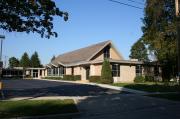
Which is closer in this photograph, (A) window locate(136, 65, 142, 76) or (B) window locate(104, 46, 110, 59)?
(A) window locate(136, 65, 142, 76)

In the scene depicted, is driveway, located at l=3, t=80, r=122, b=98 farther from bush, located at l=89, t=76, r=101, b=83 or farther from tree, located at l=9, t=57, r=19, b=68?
tree, located at l=9, t=57, r=19, b=68

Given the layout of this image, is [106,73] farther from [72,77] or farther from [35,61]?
[35,61]

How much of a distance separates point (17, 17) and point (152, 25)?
23872 millimetres

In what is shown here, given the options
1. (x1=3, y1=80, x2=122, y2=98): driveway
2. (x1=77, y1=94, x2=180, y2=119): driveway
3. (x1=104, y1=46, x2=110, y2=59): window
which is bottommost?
(x1=77, y1=94, x2=180, y2=119): driveway

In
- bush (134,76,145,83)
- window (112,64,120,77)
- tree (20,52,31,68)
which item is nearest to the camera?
window (112,64,120,77)

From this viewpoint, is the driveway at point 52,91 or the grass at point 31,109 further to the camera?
the driveway at point 52,91

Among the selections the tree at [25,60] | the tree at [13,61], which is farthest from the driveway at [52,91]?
the tree at [13,61]

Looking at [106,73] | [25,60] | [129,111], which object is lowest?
[129,111]

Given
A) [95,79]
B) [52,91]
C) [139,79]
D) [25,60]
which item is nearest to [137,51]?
[139,79]

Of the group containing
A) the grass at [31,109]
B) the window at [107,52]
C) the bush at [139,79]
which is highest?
the window at [107,52]

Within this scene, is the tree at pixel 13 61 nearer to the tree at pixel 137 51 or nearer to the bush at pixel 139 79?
the tree at pixel 137 51

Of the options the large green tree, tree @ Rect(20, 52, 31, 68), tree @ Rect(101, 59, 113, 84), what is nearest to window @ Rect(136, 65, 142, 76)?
the large green tree

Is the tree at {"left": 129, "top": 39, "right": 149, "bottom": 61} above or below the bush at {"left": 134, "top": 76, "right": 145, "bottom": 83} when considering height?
above

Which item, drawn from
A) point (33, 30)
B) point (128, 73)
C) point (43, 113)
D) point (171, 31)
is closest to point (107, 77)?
point (128, 73)
